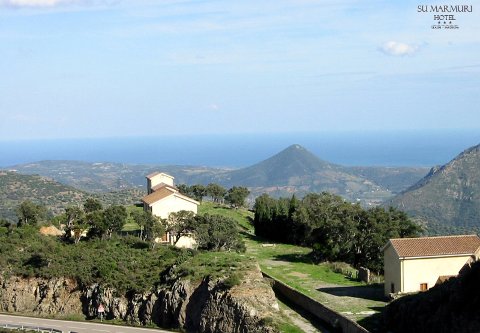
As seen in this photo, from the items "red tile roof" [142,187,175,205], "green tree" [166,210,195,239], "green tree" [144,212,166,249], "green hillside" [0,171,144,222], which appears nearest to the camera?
"green tree" [144,212,166,249]

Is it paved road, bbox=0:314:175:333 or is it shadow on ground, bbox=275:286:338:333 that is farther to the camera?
paved road, bbox=0:314:175:333

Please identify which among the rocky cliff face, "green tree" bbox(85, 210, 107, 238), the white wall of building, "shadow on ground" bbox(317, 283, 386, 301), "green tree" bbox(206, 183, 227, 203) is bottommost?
the rocky cliff face

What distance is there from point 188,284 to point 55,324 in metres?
8.64

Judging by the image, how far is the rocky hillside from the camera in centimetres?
15250

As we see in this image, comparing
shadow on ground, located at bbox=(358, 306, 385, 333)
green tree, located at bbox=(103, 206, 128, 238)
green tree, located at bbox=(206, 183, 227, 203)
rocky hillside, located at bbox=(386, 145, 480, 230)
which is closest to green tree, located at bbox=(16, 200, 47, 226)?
green tree, located at bbox=(103, 206, 128, 238)

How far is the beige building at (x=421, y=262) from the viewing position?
3616cm

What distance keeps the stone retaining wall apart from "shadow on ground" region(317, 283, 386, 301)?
196cm

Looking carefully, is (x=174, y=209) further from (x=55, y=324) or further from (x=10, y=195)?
(x=10, y=195)

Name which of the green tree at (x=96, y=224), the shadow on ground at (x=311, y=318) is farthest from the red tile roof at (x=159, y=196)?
the shadow on ground at (x=311, y=318)

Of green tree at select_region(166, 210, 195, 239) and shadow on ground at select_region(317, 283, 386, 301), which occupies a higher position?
green tree at select_region(166, 210, 195, 239)

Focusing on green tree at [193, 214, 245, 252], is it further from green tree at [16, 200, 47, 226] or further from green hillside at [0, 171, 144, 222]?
green hillside at [0, 171, 144, 222]

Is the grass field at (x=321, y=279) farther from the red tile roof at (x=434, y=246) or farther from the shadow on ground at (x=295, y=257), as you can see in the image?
the red tile roof at (x=434, y=246)

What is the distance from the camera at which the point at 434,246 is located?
37219 millimetres

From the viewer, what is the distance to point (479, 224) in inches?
5595
